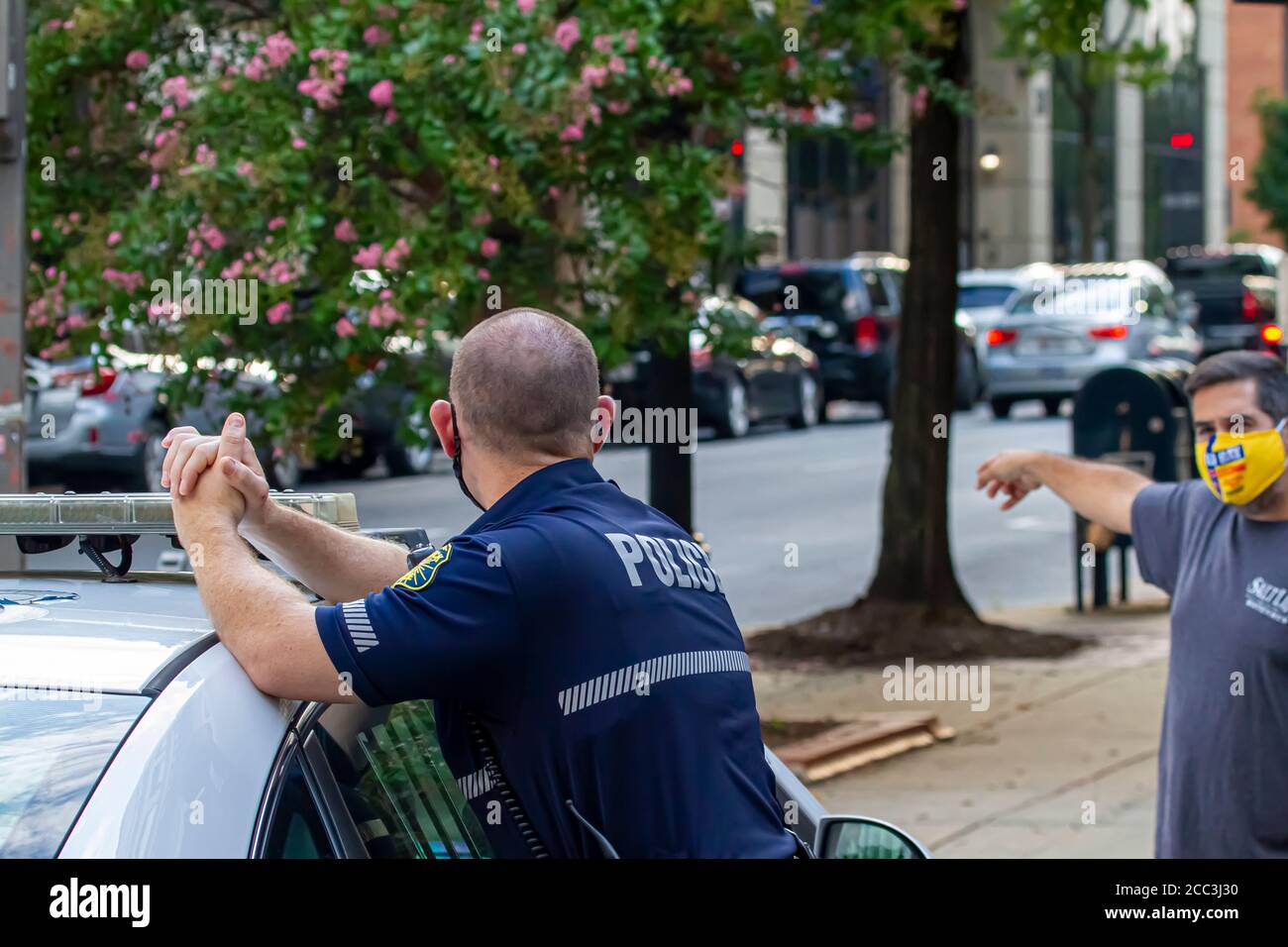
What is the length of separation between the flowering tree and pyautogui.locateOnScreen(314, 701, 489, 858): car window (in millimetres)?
3812

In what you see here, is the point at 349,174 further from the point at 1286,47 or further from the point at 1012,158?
the point at 1286,47

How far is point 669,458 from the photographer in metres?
8.55

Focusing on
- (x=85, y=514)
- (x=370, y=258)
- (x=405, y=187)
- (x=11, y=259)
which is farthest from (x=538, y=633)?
(x=405, y=187)

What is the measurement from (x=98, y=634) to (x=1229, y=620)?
2498 mm

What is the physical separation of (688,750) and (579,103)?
437cm

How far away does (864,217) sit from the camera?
1681 inches

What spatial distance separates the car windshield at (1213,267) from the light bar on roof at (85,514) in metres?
33.4

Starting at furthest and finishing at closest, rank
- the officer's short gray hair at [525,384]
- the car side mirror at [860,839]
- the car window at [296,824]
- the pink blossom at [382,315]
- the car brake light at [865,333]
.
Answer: the car brake light at [865,333], the pink blossom at [382,315], the car side mirror at [860,839], the officer's short gray hair at [525,384], the car window at [296,824]

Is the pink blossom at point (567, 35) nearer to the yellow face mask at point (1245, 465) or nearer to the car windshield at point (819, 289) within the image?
the yellow face mask at point (1245, 465)

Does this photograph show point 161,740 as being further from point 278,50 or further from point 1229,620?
point 278,50

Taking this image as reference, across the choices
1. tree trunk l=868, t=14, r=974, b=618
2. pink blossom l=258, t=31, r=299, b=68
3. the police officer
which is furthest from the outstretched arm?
tree trunk l=868, t=14, r=974, b=618

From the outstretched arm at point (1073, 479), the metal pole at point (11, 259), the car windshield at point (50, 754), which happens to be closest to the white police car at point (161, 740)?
the car windshield at point (50, 754)

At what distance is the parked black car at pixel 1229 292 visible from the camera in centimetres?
3234
